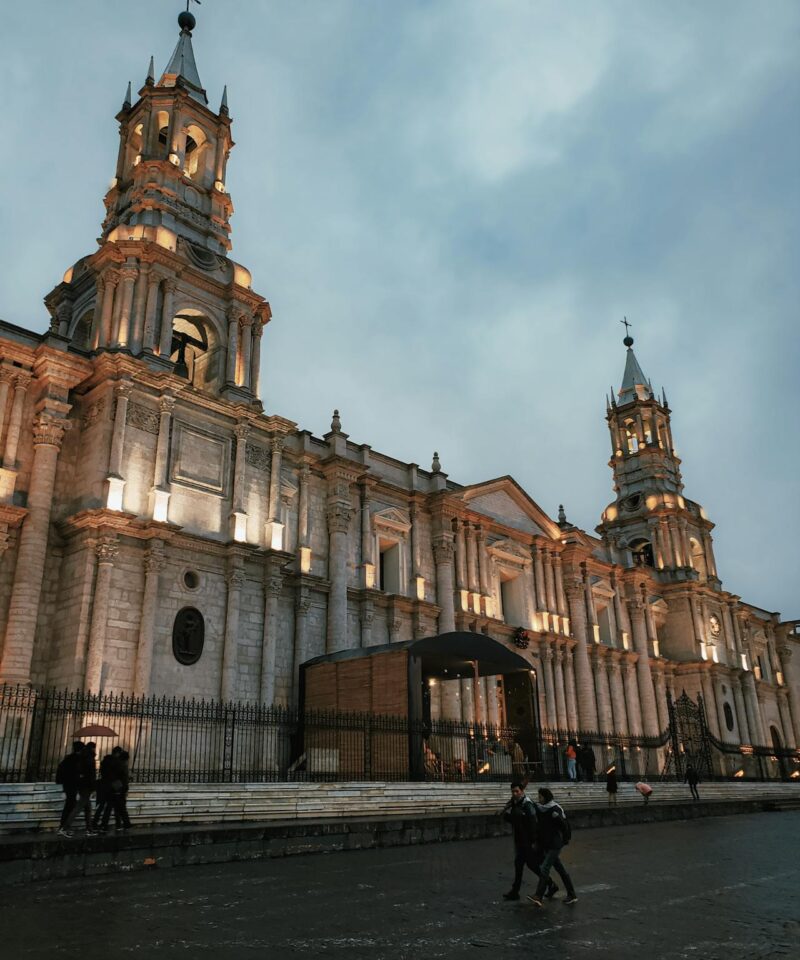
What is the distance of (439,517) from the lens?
3494cm

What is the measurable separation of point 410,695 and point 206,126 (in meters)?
25.2

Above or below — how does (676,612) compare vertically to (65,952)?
above

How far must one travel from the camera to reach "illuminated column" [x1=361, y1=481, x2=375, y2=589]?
3106 cm

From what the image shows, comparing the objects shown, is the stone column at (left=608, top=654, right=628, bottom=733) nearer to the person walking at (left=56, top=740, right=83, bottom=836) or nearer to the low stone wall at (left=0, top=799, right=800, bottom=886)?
the low stone wall at (left=0, top=799, right=800, bottom=886)

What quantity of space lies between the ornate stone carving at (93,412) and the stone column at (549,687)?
2346 centimetres

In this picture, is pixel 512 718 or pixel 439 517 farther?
pixel 439 517

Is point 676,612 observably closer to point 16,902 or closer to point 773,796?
point 773,796

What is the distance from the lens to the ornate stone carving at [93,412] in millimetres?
24973

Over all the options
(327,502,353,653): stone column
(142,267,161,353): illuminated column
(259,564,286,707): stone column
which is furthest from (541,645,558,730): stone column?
(142,267,161,353): illuminated column

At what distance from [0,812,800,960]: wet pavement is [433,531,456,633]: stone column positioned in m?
20.1

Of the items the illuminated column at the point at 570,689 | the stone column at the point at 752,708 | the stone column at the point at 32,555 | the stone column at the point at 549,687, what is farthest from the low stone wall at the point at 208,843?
the stone column at the point at 752,708

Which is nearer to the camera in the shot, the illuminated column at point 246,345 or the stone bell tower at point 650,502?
the illuminated column at point 246,345

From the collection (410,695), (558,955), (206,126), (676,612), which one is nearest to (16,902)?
(558,955)

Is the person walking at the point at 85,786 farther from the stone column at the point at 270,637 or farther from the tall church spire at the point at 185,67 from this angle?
the tall church spire at the point at 185,67
